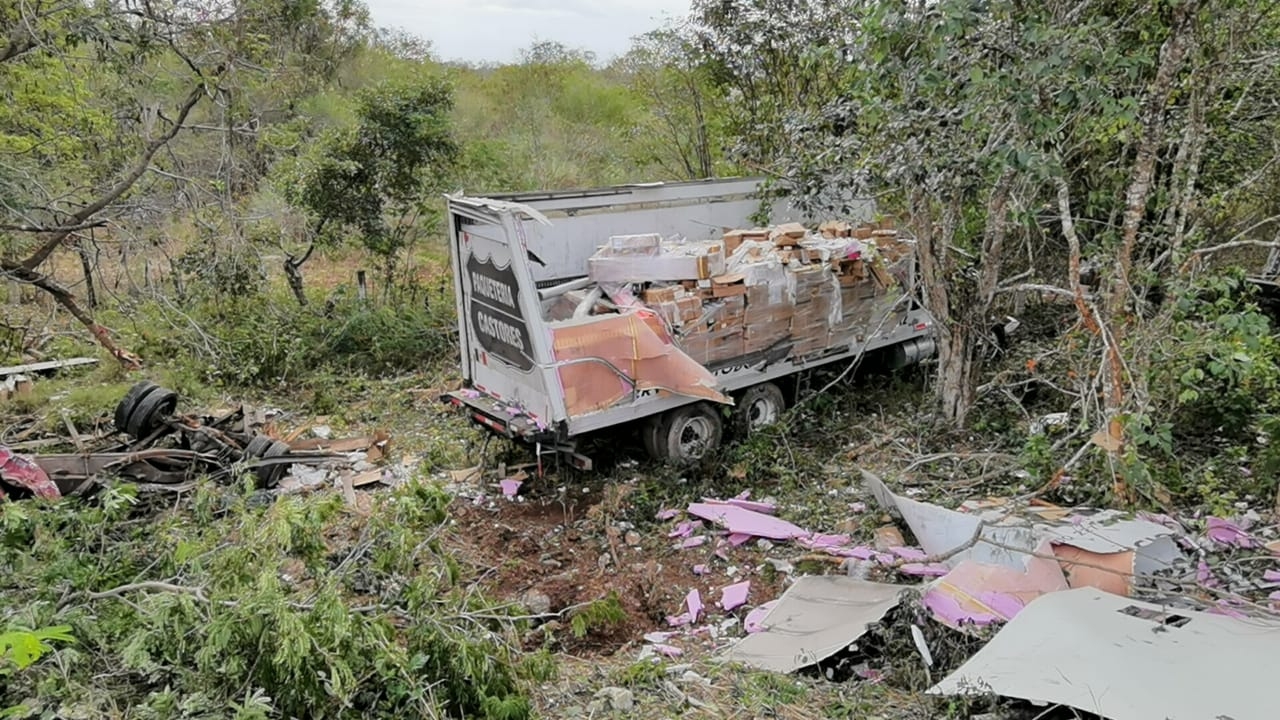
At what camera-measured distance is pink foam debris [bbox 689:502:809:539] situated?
215 inches

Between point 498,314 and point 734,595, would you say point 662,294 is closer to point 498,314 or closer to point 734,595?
point 498,314

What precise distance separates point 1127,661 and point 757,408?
441 cm

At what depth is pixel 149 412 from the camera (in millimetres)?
6367

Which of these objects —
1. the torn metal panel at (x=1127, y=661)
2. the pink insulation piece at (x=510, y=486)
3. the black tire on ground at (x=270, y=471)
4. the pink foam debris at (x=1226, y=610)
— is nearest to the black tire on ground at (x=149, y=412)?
the black tire on ground at (x=270, y=471)

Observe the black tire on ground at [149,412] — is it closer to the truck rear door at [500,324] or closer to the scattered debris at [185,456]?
the scattered debris at [185,456]

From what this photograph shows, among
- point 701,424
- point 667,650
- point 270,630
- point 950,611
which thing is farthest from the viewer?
point 701,424

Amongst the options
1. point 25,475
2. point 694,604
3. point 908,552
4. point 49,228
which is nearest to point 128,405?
point 25,475

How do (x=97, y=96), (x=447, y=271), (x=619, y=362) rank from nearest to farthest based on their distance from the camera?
(x=619, y=362) < (x=97, y=96) < (x=447, y=271)

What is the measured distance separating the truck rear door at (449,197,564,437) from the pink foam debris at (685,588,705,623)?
67.1 inches

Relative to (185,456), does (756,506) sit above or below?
below

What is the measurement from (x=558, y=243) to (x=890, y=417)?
10.9 ft

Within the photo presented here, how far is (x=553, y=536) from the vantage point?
5863mm

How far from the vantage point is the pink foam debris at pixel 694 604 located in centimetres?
473

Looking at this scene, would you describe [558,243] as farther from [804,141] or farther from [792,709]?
[792,709]
